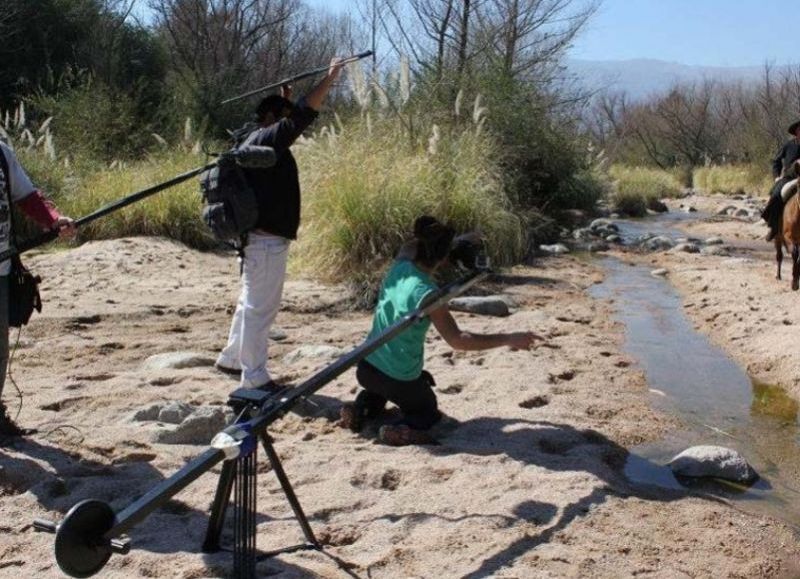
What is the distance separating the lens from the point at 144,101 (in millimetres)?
19703

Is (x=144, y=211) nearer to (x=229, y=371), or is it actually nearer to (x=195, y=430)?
(x=229, y=371)

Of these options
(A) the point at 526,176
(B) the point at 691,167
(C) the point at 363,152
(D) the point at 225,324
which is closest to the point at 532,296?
(C) the point at 363,152

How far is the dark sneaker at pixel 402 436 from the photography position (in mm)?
4750

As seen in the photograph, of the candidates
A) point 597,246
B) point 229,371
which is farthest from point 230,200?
point 597,246

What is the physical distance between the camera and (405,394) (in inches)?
192

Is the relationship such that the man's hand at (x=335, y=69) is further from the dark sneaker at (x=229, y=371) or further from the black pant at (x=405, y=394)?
the dark sneaker at (x=229, y=371)

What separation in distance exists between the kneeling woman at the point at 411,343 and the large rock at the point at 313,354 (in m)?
1.47

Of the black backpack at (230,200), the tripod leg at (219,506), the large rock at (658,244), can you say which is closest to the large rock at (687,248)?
the large rock at (658,244)

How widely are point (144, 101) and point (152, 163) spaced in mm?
7214

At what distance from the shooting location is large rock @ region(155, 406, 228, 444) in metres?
4.75

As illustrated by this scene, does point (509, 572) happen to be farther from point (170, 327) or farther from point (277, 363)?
point (170, 327)

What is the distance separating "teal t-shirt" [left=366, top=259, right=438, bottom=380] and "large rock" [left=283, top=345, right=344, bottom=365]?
1617 millimetres

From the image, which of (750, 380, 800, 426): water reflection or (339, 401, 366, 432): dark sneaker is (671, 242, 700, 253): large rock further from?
(339, 401, 366, 432): dark sneaker

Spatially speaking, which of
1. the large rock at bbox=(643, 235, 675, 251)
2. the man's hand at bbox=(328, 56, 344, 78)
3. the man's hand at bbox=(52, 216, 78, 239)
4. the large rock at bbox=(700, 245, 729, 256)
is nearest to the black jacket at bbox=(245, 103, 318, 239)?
the man's hand at bbox=(328, 56, 344, 78)
